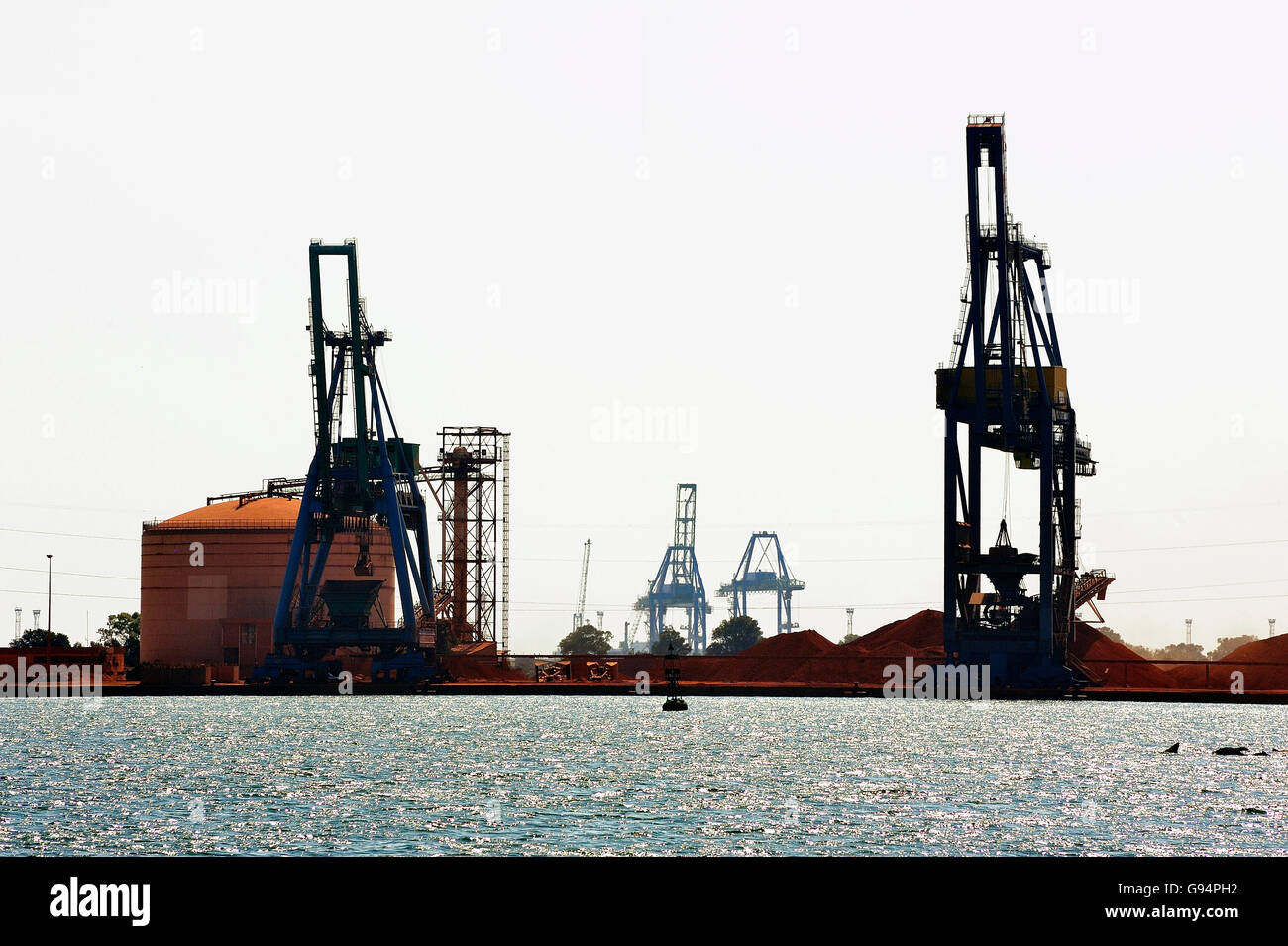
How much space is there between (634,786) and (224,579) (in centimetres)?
9900

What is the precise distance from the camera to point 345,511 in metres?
124

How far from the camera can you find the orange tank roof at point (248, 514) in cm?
14375

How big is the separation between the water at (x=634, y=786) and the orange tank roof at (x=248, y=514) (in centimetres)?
5114

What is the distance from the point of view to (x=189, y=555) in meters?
143

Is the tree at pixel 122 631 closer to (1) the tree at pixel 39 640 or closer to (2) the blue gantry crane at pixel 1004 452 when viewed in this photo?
(1) the tree at pixel 39 640

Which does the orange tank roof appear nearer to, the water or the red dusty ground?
the red dusty ground

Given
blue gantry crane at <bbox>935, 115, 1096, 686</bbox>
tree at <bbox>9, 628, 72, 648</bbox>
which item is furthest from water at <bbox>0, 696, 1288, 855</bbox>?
tree at <bbox>9, 628, 72, 648</bbox>

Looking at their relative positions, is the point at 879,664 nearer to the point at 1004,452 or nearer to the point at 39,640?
the point at 1004,452

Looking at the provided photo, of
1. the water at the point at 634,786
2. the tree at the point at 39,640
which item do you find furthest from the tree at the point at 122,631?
the water at the point at 634,786

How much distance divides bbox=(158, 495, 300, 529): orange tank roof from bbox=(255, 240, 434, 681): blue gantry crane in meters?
16.4

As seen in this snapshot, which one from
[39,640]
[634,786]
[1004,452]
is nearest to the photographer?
[634,786]

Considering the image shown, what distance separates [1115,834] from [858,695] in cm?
9558

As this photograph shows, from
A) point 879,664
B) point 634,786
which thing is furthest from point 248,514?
point 634,786
